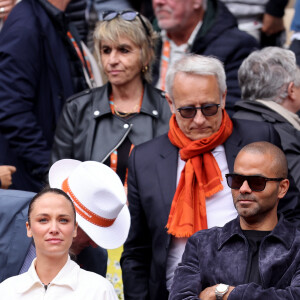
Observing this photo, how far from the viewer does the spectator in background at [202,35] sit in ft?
21.9

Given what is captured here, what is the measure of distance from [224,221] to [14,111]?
7.11 ft

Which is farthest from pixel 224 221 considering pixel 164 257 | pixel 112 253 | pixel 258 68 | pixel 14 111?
pixel 14 111

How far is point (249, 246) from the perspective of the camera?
4.21 meters

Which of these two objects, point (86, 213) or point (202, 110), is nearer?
point (86, 213)

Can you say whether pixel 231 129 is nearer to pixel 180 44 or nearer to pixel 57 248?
pixel 57 248

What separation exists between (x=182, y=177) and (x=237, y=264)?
868mm

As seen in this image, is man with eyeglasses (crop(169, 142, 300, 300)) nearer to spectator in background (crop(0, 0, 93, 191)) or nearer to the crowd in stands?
the crowd in stands

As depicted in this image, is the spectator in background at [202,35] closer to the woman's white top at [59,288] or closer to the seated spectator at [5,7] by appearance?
the seated spectator at [5,7]

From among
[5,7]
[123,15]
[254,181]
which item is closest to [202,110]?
[254,181]

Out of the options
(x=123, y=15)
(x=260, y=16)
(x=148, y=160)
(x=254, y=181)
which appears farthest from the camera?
(x=260, y=16)

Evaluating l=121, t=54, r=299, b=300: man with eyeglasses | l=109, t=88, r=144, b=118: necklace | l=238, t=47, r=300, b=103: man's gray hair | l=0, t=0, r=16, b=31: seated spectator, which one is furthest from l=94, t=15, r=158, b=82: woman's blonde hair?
l=0, t=0, r=16, b=31: seated spectator

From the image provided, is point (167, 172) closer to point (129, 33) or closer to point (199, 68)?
point (199, 68)

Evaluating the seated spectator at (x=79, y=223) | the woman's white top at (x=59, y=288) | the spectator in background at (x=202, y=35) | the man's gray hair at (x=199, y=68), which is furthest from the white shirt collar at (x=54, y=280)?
the spectator in background at (x=202, y=35)

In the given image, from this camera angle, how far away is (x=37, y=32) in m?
6.50
